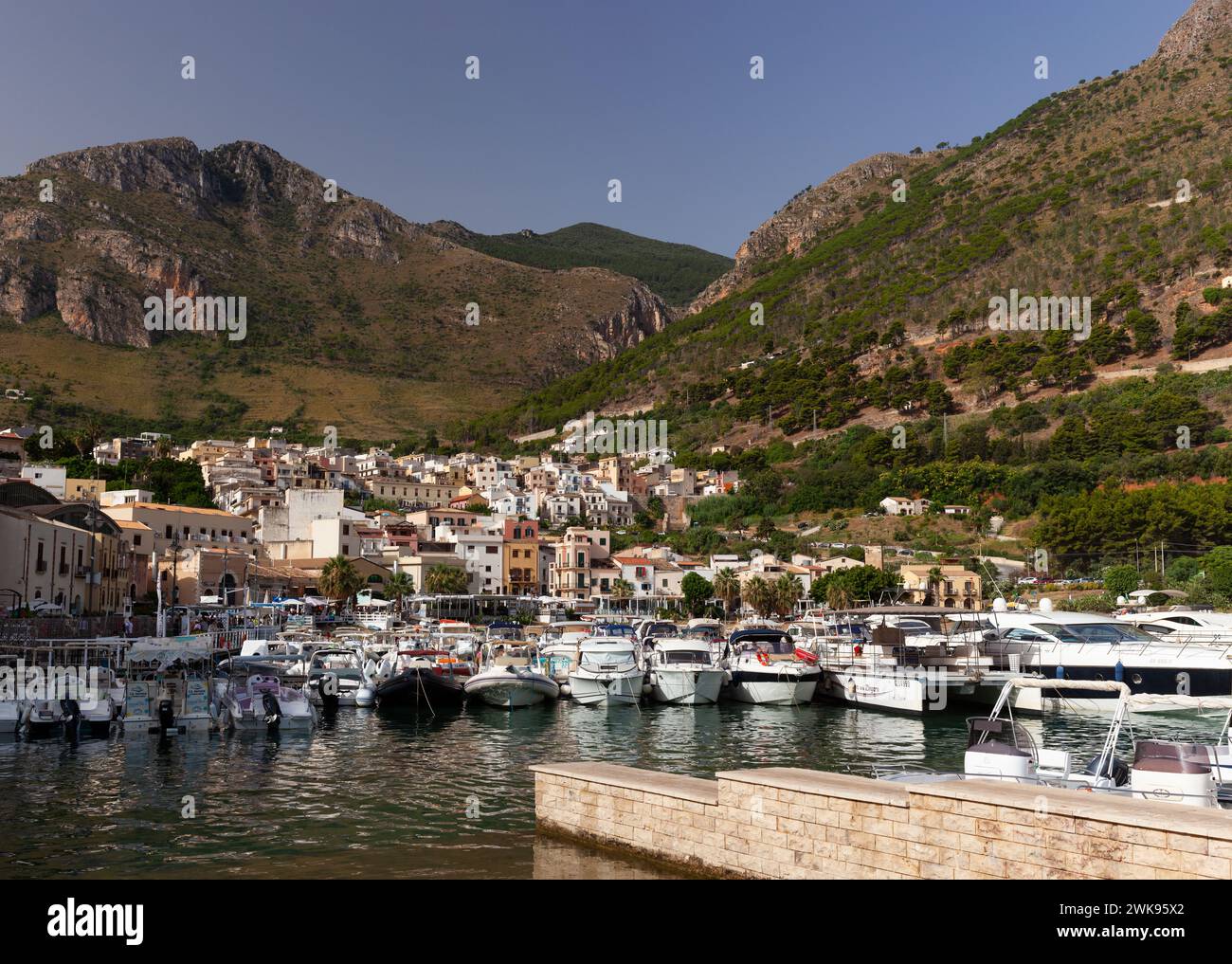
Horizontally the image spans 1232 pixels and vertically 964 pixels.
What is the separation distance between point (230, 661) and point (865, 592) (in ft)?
161

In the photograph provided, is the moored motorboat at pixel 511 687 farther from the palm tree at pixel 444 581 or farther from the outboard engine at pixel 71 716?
the palm tree at pixel 444 581

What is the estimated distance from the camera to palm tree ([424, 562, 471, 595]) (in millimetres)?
78375

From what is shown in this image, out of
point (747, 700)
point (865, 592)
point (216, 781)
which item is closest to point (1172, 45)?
point (865, 592)

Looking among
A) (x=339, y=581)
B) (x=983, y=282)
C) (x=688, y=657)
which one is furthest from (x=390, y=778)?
(x=983, y=282)

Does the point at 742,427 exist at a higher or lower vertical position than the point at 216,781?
higher

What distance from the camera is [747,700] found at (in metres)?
34.4

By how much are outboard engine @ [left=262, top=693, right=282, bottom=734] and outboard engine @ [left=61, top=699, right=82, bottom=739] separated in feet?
13.6

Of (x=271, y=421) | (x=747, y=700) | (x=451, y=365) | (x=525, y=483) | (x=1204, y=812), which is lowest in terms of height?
(x=747, y=700)

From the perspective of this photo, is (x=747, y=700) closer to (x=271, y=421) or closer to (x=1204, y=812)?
(x=1204, y=812)

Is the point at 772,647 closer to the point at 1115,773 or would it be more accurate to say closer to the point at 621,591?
the point at 1115,773

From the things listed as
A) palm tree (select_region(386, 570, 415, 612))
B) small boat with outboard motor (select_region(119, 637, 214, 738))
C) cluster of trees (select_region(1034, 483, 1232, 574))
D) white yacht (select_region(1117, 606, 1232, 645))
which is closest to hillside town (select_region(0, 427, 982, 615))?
palm tree (select_region(386, 570, 415, 612))

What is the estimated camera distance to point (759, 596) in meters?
71.8

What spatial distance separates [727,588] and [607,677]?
44.4m

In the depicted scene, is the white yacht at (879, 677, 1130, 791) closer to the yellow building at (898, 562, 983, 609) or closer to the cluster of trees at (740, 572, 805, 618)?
the cluster of trees at (740, 572, 805, 618)
